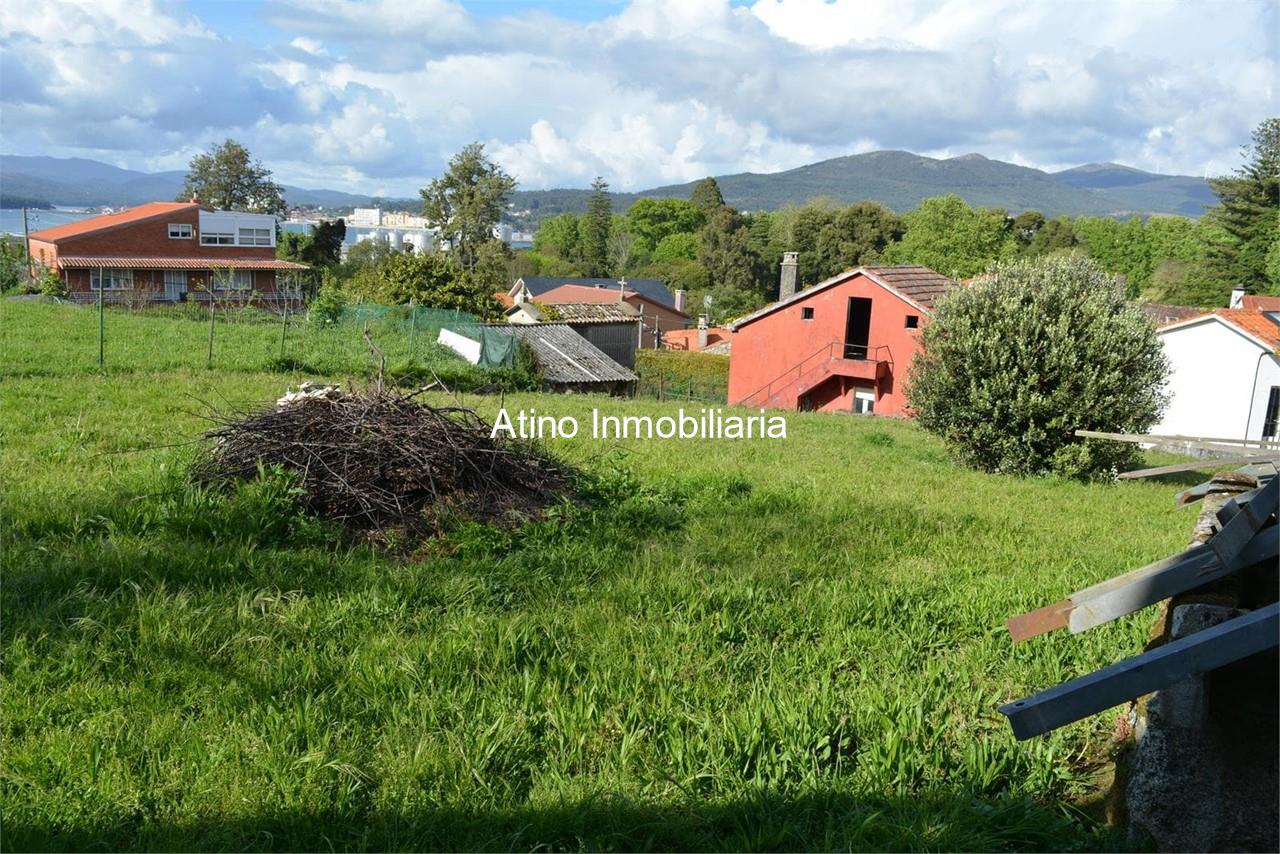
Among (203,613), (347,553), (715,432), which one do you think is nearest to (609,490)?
(347,553)

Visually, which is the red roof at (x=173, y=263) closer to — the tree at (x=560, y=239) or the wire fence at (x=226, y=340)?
the wire fence at (x=226, y=340)

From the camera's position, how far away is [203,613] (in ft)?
15.6

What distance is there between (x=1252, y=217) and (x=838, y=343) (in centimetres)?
4524

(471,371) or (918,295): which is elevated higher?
(918,295)

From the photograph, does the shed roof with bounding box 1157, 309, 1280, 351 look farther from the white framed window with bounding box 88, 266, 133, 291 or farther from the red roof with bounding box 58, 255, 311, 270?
the white framed window with bounding box 88, 266, 133, 291

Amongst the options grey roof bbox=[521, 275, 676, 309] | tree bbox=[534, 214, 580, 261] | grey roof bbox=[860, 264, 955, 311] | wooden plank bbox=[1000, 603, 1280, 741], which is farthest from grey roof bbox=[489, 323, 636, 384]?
tree bbox=[534, 214, 580, 261]

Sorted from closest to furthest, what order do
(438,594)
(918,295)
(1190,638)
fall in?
(1190,638)
(438,594)
(918,295)

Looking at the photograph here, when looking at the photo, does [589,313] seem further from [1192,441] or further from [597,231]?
[597,231]

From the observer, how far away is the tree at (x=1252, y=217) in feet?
193

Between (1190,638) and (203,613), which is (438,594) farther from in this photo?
(1190,638)

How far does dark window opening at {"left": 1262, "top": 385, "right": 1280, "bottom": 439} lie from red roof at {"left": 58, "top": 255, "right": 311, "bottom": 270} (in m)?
42.3

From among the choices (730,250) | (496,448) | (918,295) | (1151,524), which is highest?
(730,250)

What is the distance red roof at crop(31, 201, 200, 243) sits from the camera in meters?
46.1

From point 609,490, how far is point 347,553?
2774mm
